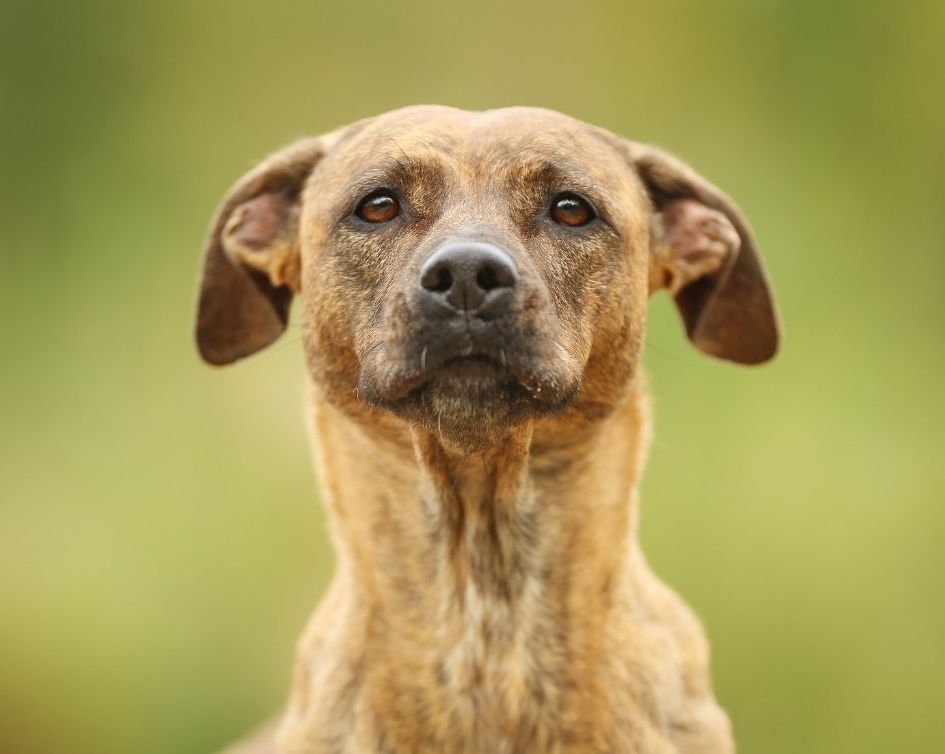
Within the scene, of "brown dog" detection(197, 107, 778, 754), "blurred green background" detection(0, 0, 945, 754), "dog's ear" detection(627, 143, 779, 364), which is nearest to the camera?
"brown dog" detection(197, 107, 778, 754)

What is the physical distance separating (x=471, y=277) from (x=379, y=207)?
1.80 ft

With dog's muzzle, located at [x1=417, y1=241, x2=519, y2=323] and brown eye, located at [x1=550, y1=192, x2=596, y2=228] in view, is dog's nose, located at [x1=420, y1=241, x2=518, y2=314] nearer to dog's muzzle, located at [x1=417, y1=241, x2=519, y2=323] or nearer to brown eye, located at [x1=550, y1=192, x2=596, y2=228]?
dog's muzzle, located at [x1=417, y1=241, x2=519, y2=323]

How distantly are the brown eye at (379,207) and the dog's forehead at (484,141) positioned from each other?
0.28ft

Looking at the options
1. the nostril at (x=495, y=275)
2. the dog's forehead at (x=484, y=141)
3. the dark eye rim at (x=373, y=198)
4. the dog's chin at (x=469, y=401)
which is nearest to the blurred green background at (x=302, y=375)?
the dog's forehead at (x=484, y=141)

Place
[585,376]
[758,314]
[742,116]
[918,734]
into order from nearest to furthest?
[585,376]
[758,314]
[918,734]
[742,116]

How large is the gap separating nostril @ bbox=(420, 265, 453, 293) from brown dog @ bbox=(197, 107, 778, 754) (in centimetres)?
11

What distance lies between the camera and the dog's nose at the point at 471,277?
8.49ft

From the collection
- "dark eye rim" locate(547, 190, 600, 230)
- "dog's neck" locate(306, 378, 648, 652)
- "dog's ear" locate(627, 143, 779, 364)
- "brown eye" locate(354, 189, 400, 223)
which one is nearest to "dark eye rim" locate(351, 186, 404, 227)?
"brown eye" locate(354, 189, 400, 223)

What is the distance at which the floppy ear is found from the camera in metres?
3.42

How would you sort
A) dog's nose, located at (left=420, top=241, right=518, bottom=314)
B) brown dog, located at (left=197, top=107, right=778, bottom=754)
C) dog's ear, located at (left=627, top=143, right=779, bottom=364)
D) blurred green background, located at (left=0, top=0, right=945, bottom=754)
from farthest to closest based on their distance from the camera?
1. blurred green background, located at (left=0, top=0, right=945, bottom=754)
2. dog's ear, located at (left=627, top=143, right=779, bottom=364)
3. brown dog, located at (left=197, top=107, right=778, bottom=754)
4. dog's nose, located at (left=420, top=241, right=518, bottom=314)

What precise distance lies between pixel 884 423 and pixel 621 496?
3333 millimetres

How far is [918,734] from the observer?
595 centimetres

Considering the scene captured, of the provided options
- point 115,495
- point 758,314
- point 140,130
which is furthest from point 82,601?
point 758,314

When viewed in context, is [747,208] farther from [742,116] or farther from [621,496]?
[621,496]
